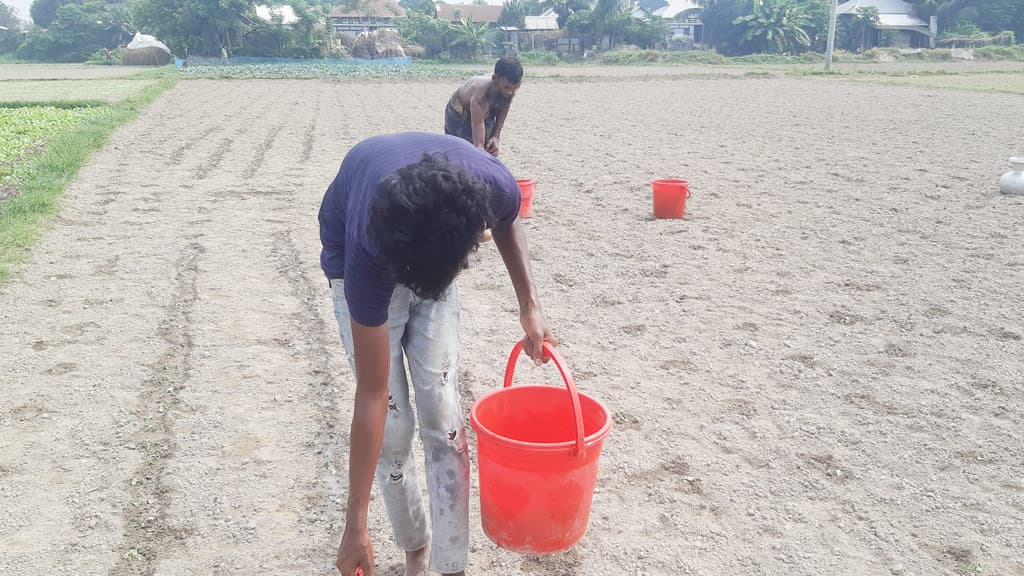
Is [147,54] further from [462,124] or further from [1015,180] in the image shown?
[1015,180]

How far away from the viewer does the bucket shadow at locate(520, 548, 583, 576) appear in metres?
2.29

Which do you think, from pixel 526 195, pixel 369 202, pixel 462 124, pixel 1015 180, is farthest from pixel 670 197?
pixel 369 202

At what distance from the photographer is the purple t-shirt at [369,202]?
5.26 feet

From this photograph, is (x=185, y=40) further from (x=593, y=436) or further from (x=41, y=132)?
(x=593, y=436)

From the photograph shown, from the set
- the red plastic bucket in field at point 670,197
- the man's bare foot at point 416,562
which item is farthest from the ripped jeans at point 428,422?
the red plastic bucket in field at point 670,197

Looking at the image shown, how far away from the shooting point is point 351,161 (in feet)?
6.32

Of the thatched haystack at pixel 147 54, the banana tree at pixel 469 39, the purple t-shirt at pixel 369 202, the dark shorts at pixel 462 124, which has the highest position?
the banana tree at pixel 469 39

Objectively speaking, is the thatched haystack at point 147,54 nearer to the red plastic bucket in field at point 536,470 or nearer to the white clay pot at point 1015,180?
the white clay pot at point 1015,180

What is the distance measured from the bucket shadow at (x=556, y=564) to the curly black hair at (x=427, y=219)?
45.6 inches

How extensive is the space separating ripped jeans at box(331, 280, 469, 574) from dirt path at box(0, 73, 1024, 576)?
34cm

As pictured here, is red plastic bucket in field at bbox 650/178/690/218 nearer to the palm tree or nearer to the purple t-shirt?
the purple t-shirt

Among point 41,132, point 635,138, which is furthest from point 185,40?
point 635,138

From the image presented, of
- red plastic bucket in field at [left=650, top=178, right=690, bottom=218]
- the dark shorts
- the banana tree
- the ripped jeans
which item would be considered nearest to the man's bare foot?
the ripped jeans

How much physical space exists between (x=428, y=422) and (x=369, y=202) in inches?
26.6
